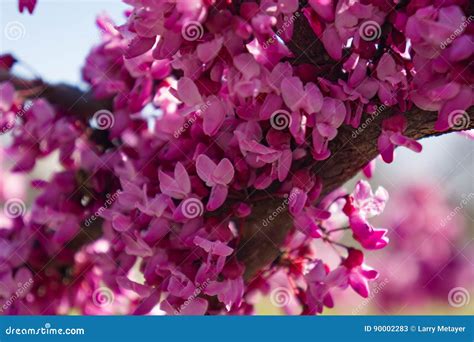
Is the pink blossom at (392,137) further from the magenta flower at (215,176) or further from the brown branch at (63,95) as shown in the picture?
the brown branch at (63,95)

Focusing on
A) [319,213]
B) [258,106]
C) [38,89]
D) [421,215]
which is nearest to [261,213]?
[319,213]

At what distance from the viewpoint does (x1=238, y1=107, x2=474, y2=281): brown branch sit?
2.52ft

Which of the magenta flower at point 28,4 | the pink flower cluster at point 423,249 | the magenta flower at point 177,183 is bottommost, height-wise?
the pink flower cluster at point 423,249

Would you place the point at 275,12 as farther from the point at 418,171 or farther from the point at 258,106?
the point at 418,171

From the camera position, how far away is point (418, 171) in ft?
5.06

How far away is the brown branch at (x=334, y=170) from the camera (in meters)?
0.77

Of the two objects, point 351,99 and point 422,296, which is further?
point 422,296

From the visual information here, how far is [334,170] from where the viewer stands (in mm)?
830

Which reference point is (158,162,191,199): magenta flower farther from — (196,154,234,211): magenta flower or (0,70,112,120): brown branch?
(0,70,112,120): brown branch

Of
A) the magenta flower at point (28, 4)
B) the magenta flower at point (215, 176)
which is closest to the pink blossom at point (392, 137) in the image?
the magenta flower at point (215, 176)

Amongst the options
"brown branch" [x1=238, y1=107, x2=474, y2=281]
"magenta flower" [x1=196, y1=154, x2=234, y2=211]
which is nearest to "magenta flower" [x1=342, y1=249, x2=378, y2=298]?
"brown branch" [x1=238, y1=107, x2=474, y2=281]

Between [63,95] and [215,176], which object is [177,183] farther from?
[63,95]
